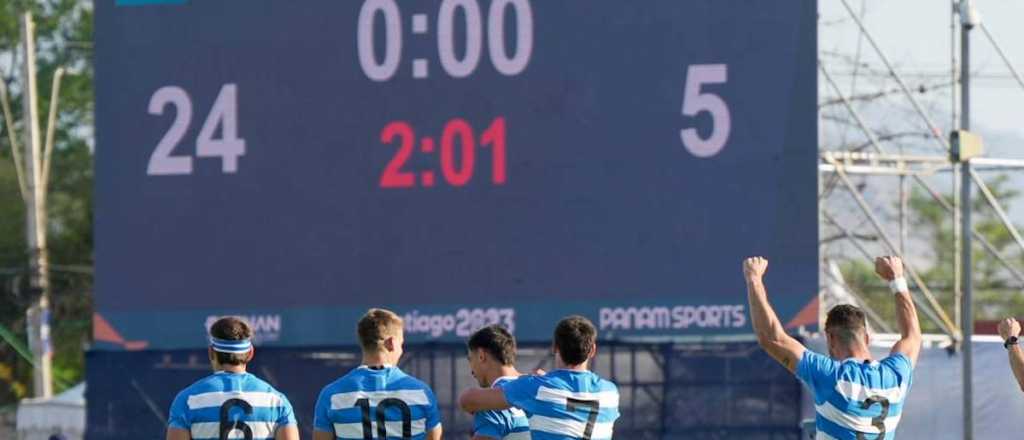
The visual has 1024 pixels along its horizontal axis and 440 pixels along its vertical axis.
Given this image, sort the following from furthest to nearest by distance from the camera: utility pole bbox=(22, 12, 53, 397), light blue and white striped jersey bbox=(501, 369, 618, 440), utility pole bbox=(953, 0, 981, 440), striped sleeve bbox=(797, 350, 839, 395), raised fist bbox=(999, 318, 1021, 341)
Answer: utility pole bbox=(22, 12, 53, 397) < utility pole bbox=(953, 0, 981, 440) < raised fist bbox=(999, 318, 1021, 341) < light blue and white striped jersey bbox=(501, 369, 618, 440) < striped sleeve bbox=(797, 350, 839, 395)

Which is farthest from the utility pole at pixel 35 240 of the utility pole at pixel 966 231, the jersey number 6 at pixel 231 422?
the jersey number 6 at pixel 231 422

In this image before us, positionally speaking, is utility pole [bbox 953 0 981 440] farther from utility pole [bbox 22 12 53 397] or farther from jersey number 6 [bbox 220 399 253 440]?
utility pole [bbox 22 12 53 397]

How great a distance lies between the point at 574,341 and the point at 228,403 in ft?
4.53

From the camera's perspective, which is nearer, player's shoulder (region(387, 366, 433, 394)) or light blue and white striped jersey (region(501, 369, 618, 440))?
light blue and white striped jersey (region(501, 369, 618, 440))

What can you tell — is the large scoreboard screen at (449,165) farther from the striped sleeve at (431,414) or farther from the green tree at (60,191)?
the green tree at (60,191)

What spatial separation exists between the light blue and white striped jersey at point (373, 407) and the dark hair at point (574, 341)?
0.60 meters

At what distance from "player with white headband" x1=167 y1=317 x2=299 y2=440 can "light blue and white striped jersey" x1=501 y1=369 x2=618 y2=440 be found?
3.22 ft

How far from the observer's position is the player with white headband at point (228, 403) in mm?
7859

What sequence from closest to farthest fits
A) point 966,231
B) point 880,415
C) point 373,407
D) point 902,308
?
point 880,415
point 902,308
point 373,407
point 966,231

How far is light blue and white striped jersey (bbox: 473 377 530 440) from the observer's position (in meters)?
8.25

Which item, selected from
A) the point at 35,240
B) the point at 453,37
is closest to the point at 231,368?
the point at 453,37

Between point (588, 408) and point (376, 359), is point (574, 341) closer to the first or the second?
point (588, 408)

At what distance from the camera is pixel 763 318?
271 inches

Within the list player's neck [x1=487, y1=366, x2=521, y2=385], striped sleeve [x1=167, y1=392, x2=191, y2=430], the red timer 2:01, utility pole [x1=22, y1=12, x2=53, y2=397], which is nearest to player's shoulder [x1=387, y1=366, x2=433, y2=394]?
player's neck [x1=487, y1=366, x2=521, y2=385]
